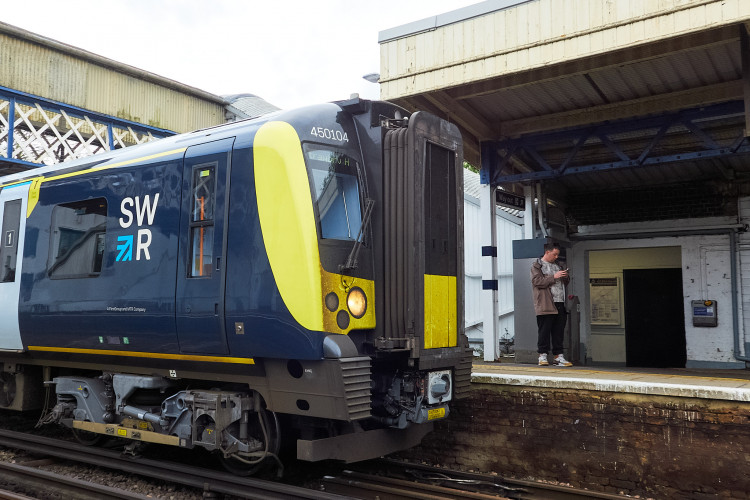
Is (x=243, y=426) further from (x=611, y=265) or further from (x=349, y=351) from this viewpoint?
(x=611, y=265)

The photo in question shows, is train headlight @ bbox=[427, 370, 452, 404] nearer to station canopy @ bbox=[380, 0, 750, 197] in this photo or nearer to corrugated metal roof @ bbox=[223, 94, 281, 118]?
station canopy @ bbox=[380, 0, 750, 197]

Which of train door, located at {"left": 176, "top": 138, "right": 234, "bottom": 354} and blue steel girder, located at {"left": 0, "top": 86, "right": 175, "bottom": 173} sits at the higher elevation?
blue steel girder, located at {"left": 0, "top": 86, "right": 175, "bottom": 173}

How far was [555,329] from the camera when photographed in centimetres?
890

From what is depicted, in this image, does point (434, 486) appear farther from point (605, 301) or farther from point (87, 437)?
point (605, 301)

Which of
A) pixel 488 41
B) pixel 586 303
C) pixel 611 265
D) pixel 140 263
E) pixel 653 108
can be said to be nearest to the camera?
pixel 140 263

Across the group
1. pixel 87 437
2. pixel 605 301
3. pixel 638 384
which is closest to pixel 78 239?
pixel 87 437

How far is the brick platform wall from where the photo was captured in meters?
5.18

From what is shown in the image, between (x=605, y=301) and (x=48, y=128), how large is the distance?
553 inches

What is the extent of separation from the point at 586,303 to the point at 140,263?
367 inches

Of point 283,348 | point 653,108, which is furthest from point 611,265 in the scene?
point 283,348

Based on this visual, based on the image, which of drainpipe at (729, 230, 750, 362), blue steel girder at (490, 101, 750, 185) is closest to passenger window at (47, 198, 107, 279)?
blue steel girder at (490, 101, 750, 185)

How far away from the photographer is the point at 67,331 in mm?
6453

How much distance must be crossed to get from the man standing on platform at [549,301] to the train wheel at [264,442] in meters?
4.53

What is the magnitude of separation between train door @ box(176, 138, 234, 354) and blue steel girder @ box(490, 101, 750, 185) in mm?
5724
